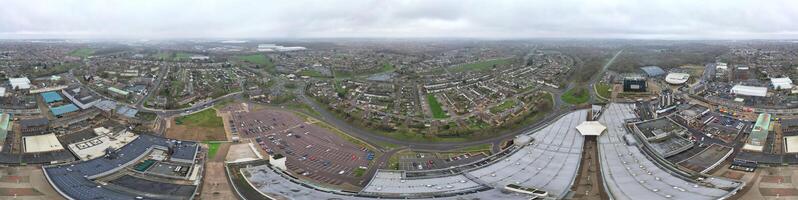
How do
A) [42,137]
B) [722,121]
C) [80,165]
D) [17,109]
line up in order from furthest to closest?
[17,109] → [722,121] → [42,137] → [80,165]

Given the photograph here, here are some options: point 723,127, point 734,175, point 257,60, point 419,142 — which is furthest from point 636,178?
point 257,60

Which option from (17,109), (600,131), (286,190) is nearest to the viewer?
(286,190)

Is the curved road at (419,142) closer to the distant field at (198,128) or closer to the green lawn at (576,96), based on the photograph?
the green lawn at (576,96)

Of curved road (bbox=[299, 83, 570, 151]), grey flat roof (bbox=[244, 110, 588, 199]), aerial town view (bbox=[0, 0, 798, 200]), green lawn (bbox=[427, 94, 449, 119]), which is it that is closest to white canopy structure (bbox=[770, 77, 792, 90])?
aerial town view (bbox=[0, 0, 798, 200])

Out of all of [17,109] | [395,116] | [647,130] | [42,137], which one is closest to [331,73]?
[395,116]

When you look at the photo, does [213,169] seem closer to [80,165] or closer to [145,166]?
[145,166]
